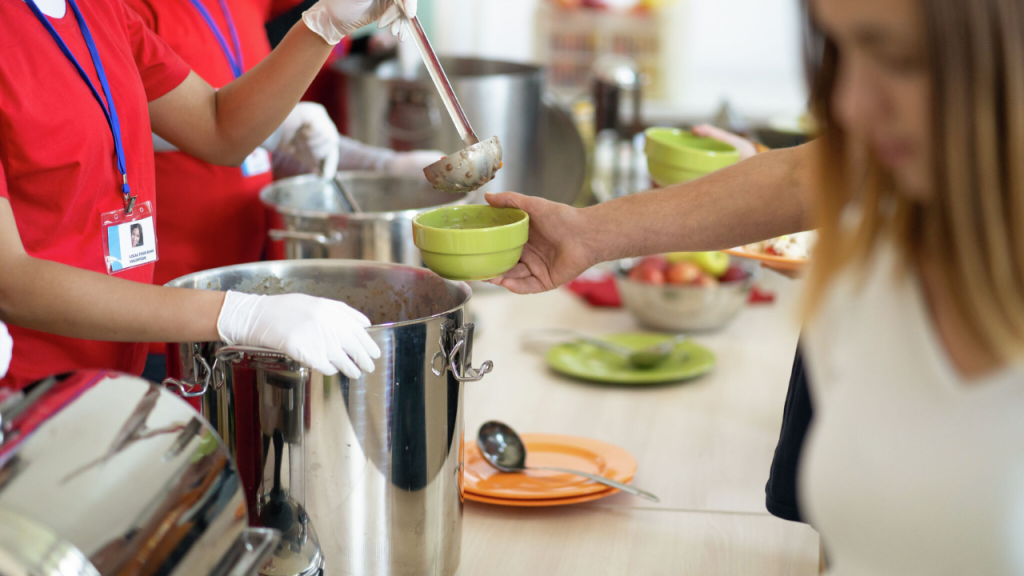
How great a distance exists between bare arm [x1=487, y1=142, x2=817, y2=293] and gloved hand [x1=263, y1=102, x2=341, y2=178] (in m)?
0.57

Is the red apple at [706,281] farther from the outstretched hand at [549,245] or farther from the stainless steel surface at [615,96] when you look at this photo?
the stainless steel surface at [615,96]

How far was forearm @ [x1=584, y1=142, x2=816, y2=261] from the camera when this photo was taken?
105cm

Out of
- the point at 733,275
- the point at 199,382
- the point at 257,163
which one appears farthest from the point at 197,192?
the point at 733,275

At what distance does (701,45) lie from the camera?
4.18m

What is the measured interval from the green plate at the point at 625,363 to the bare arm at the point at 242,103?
69cm

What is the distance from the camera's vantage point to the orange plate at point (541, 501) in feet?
3.73

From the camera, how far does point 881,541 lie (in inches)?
24.5

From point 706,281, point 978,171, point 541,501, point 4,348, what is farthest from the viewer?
point 706,281

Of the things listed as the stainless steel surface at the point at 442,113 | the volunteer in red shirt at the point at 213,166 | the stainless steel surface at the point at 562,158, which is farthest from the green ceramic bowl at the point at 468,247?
the stainless steel surface at the point at 562,158

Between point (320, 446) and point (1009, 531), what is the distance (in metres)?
0.56

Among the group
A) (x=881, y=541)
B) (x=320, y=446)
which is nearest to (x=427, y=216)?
(x=320, y=446)

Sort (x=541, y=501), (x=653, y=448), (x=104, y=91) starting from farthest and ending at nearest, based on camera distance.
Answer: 1. (x=653, y=448)
2. (x=541, y=501)
3. (x=104, y=91)

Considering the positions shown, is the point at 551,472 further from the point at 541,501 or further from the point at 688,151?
the point at 688,151

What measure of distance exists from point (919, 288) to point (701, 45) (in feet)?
12.4
